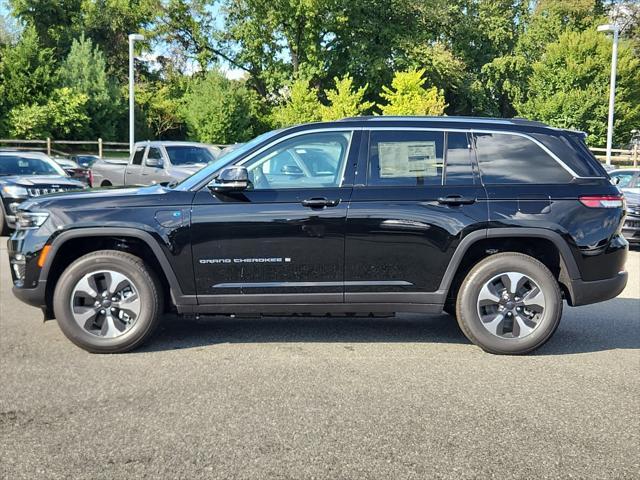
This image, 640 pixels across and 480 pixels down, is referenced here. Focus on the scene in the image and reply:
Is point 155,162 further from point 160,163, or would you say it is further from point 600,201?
point 600,201

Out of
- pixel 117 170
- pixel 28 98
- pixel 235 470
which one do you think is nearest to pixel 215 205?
pixel 235 470

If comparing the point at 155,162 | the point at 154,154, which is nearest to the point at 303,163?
the point at 155,162

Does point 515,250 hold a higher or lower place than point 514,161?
lower

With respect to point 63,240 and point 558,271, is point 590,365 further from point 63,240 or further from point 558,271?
point 63,240

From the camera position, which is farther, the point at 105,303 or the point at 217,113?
the point at 217,113

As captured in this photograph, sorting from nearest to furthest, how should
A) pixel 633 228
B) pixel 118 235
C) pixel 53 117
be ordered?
pixel 118 235, pixel 633 228, pixel 53 117

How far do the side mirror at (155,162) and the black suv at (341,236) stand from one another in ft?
29.4

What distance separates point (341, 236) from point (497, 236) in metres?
1.23

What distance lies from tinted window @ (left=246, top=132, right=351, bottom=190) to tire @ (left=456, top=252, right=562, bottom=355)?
4.55 ft

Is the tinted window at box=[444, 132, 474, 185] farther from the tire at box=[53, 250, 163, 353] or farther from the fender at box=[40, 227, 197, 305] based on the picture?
the tire at box=[53, 250, 163, 353]

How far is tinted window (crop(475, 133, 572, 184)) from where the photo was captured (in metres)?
5.13

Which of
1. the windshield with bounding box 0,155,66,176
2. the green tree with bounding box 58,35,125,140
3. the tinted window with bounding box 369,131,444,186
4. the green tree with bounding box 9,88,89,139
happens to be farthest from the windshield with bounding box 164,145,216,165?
the green tree with bounding box 58,35,125,140

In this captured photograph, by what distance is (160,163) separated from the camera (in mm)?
14625

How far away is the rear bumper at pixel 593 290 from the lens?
508 centimetres
